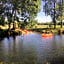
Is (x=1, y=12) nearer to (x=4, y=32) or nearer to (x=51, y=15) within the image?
(x=4, y=32)

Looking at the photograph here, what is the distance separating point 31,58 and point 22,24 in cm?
5295

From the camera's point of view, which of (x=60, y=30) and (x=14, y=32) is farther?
(x=60, y=30)

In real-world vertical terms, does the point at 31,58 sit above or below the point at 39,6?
below

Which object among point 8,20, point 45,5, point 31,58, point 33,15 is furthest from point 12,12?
point 31,58

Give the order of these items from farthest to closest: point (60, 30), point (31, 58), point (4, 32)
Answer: point (60, 30), point (4, 32), point (31, 58)

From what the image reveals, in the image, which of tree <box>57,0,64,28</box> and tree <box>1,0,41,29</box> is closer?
tree <box>1,0,41,29</box>

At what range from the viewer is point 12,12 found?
85.4m

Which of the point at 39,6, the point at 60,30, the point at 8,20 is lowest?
the point at 60,30

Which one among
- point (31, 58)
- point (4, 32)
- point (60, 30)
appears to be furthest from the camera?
point (60, 30)

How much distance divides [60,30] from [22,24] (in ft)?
66.6

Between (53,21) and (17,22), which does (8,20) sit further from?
(53,21)

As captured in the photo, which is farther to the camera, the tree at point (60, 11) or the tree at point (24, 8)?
the tree at point (60, 11)

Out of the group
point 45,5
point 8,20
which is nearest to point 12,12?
point 8,20

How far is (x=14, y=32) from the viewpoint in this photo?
85.5m
